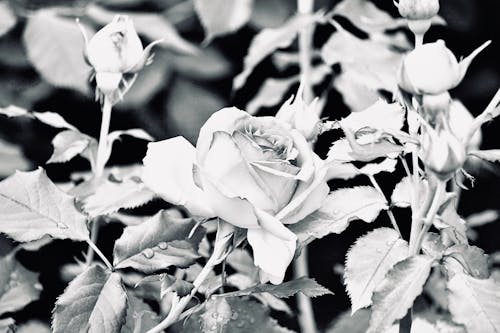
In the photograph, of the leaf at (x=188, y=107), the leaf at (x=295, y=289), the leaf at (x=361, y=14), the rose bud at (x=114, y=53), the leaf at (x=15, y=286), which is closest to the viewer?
the leaf at (x=295, y=289)

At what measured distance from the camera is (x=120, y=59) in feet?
2.41

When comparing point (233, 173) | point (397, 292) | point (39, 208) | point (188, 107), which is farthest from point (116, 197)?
point (188, 107)

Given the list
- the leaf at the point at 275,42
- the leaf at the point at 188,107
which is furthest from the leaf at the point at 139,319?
the leaf at the point at 188,107

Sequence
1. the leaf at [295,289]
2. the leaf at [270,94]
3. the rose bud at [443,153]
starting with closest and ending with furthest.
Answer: the rose bud at [443,153] < the leaf at [295,289] < the leaf at [270,94]

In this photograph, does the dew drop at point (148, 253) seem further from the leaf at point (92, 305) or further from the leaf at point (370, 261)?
the leaf at point (370, 261)

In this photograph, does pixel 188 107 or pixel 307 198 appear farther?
pixel 188 107

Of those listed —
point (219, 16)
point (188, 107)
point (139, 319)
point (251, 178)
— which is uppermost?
point (251, 178)

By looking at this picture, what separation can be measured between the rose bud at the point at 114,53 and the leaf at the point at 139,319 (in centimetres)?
20

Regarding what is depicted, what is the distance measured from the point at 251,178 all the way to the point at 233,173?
1 centimetres

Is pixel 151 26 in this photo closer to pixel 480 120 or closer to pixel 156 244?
pixel 156 244

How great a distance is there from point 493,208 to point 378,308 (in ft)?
3.01

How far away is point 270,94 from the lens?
1189mm

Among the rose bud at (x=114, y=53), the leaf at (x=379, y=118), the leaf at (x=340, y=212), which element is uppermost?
the leaf at (x=379, y=118)

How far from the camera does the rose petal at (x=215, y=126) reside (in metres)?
0.62
